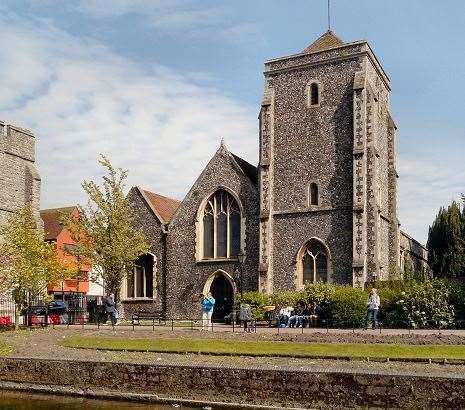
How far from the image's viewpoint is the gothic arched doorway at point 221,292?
1383 inches

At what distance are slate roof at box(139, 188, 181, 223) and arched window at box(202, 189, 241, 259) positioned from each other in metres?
2.79

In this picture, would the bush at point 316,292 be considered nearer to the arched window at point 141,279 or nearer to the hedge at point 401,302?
the hedge at point 401,302

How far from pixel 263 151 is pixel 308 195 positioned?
3380 millimetres

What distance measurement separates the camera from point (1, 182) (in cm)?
3616

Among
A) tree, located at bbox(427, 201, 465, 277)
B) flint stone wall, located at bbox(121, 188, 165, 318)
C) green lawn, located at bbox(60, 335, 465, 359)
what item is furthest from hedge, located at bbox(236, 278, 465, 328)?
tree, located at bbox(427, 201, 465, 277)

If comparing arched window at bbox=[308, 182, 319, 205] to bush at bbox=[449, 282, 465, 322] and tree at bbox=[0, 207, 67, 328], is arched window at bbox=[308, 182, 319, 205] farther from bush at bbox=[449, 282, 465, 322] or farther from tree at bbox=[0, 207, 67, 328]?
tree at bbox=[0, 207, 67, 328]

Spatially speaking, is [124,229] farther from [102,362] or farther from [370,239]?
[102,362]

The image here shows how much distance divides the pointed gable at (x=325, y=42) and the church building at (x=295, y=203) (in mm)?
60

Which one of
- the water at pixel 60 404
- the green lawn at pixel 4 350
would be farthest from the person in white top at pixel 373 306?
the green lawn at pixel 4 350

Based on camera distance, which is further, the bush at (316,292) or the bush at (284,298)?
the bush at (284,298)

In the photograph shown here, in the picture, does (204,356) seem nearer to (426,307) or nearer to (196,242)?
(426,307)

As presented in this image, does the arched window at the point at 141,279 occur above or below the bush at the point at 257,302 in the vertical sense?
above

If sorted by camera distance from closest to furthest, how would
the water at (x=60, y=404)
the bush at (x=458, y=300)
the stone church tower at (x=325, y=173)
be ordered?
1. the water at (x=60, y=404)
2. the bush at (x=458, y=300)
3. the stone church tower at (x=325, y=173)

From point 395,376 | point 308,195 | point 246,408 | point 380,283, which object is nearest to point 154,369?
point 246,408
